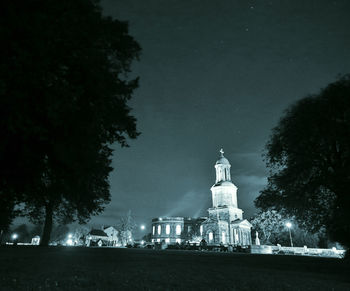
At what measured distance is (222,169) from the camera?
89.2 m

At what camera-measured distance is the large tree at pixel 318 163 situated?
18406 mm

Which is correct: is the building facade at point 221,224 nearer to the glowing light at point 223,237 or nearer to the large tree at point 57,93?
the glowing light at point 223,237

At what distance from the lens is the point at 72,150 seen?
33.6 feet

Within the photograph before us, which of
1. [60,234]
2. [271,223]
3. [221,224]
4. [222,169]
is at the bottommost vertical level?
[271,223]

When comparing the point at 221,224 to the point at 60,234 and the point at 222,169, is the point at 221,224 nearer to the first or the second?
the point at 222,169

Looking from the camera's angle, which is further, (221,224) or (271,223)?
(221,224)

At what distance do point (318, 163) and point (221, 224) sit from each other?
60.4m

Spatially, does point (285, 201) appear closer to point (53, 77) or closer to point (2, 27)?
Answer: point (53, 77)

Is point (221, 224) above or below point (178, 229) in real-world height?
below

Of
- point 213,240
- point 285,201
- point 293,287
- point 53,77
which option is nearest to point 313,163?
point 285,201

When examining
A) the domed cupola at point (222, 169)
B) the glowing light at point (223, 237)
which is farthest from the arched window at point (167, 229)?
the glowing light at point (223, 237)

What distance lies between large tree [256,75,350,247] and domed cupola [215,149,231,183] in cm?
6655

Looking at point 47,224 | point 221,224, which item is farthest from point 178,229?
point 47,224

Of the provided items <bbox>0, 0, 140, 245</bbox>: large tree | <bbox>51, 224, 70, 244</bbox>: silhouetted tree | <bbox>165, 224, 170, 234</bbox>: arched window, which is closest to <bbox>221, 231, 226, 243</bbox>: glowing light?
<bbox>165, 224, 170, 234</bbox>: arched window
